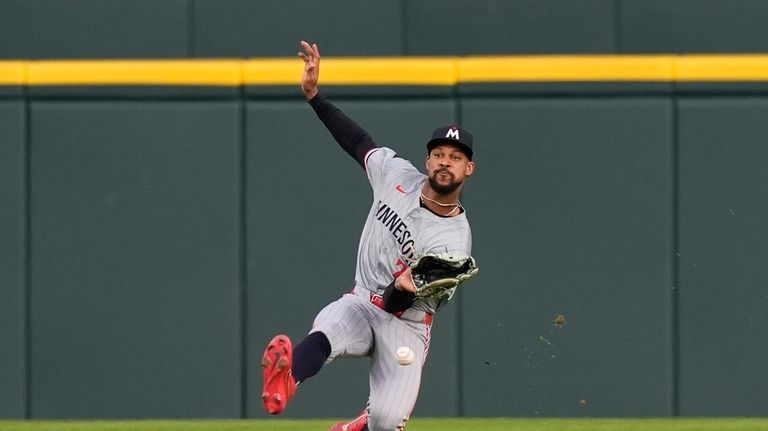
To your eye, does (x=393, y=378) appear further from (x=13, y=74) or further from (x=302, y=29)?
(x=13, y=74)

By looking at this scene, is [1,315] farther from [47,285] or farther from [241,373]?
[241,373]

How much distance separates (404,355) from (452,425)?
198 cm

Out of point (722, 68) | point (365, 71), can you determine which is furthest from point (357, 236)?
point (722, 68)

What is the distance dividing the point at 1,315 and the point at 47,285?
32 centimetres

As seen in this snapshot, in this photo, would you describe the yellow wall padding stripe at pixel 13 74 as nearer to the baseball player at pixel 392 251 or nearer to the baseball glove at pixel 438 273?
the baseball player at pixel 392 251

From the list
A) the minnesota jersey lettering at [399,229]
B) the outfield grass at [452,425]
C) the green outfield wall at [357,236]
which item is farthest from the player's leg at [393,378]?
the green outfield wall at [357,236]

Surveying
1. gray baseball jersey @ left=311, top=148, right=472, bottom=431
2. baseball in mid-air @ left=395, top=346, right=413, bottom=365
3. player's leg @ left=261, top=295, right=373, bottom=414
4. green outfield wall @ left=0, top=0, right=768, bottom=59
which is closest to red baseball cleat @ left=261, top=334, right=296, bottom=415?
player's leg @ left=261, top=295, right=373, bottom=414

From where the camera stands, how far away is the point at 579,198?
939 centimetres

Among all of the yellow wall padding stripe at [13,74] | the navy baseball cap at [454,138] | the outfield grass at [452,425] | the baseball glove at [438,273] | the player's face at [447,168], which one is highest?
the yellow wall padding stripe at [13,74]

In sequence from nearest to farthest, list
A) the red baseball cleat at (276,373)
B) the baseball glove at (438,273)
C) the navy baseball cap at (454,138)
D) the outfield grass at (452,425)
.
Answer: the red baseball cleat at (276,373), the baseball glove at (438,273), the navy baseball cap at (454,138), the outfield grass at (452,425)

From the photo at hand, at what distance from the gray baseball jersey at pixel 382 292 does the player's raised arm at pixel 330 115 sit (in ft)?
0.24

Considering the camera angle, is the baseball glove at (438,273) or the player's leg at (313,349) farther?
the baseball glove at (438,273)

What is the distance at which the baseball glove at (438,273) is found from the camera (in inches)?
271

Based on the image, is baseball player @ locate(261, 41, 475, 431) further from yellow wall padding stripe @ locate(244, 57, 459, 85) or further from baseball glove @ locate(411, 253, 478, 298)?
yellow wall padding stripe @ locate(244, 57, 459, 85)
